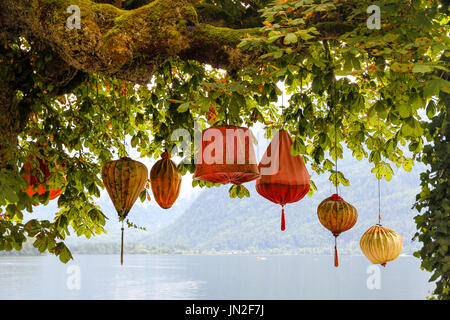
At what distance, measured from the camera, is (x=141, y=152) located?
477cm

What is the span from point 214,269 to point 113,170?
100 m

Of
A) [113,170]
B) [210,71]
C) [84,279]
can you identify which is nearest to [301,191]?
[113,170]

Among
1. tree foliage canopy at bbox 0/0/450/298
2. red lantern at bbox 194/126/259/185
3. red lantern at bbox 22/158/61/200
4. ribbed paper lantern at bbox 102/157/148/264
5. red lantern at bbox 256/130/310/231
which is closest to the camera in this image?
tree foliage canopy at bbox 0/0/450/298

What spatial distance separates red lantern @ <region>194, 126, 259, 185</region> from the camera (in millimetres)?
2780

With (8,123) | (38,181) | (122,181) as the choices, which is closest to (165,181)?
(122,181)

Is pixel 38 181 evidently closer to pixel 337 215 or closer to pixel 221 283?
pixel 337 215

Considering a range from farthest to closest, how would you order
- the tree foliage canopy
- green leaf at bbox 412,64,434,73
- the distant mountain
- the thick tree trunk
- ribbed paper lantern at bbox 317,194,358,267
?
the distant mountain, ribbed paper lantern at bbox 317,194,358,267, the thick tree trunk, the tree foliage canopy, green leaf at bbox 412,64,434,73

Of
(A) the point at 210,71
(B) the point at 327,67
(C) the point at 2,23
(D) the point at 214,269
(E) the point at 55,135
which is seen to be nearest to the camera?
(C) the point at 2,23

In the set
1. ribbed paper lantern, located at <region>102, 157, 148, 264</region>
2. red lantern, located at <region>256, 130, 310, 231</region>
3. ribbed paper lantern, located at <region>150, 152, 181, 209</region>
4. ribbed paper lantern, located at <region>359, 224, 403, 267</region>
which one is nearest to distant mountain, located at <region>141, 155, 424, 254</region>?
ribbed paper lantern, located at <region>359, 224, 403, 267</region>

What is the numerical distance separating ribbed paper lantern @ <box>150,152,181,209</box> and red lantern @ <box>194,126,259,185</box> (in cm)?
74

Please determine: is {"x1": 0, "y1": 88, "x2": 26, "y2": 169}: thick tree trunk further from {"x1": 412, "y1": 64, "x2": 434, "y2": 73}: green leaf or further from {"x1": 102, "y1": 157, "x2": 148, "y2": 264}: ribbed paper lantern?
{"x1": 412, "y1": 64, "x2": 434, "y2": 73}: green leaf

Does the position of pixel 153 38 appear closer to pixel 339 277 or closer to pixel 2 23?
pixel 2 23

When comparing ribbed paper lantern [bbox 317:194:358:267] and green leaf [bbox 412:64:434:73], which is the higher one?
green leaf [bbox 412:64:434:73]
